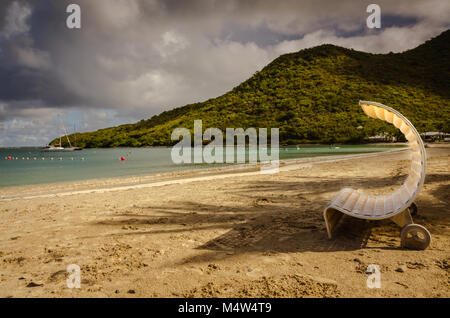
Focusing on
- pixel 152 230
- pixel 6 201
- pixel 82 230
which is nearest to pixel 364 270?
pixel 152 230

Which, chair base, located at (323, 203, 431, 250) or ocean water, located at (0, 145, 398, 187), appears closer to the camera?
chair base, located at (323, 203, 431, 250)

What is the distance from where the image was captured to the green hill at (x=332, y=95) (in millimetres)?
65875

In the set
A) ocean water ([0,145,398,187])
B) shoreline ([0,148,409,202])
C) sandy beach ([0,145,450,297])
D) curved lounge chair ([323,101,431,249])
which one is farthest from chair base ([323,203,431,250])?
ocean water ([0,145,398,187])

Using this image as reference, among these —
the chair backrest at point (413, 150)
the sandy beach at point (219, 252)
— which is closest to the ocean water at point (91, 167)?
the sandy beach at point (219, 252)

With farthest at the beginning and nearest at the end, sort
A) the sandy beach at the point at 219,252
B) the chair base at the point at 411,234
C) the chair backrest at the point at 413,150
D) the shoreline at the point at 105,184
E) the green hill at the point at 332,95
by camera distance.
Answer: the green hill at the point at 332,95 < the shoreline at the point at 105,184 < the chair base at the point at 411,234 < the chair backrest at the point at 413,150 < the sandy beach at the point at 219,252

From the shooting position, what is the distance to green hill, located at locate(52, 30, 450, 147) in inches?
2594

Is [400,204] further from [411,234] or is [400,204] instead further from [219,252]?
[219,252]

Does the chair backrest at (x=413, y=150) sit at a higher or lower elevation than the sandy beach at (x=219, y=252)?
higher

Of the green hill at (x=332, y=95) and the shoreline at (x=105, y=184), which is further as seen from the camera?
the green hill at (x=332, y=95)

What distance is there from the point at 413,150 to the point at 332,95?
259 feet

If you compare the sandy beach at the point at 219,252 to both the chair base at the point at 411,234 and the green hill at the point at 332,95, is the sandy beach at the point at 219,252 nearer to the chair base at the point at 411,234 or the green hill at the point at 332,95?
the chair base at the point at 411,234

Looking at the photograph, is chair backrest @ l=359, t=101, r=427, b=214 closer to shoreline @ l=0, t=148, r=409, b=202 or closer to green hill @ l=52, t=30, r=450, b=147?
shoreline @ l=0, t=148, r=409, b=202

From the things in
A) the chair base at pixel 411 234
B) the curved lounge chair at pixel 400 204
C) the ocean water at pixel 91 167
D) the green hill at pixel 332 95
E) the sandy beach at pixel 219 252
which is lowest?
the ocean water at pixel 91 167
